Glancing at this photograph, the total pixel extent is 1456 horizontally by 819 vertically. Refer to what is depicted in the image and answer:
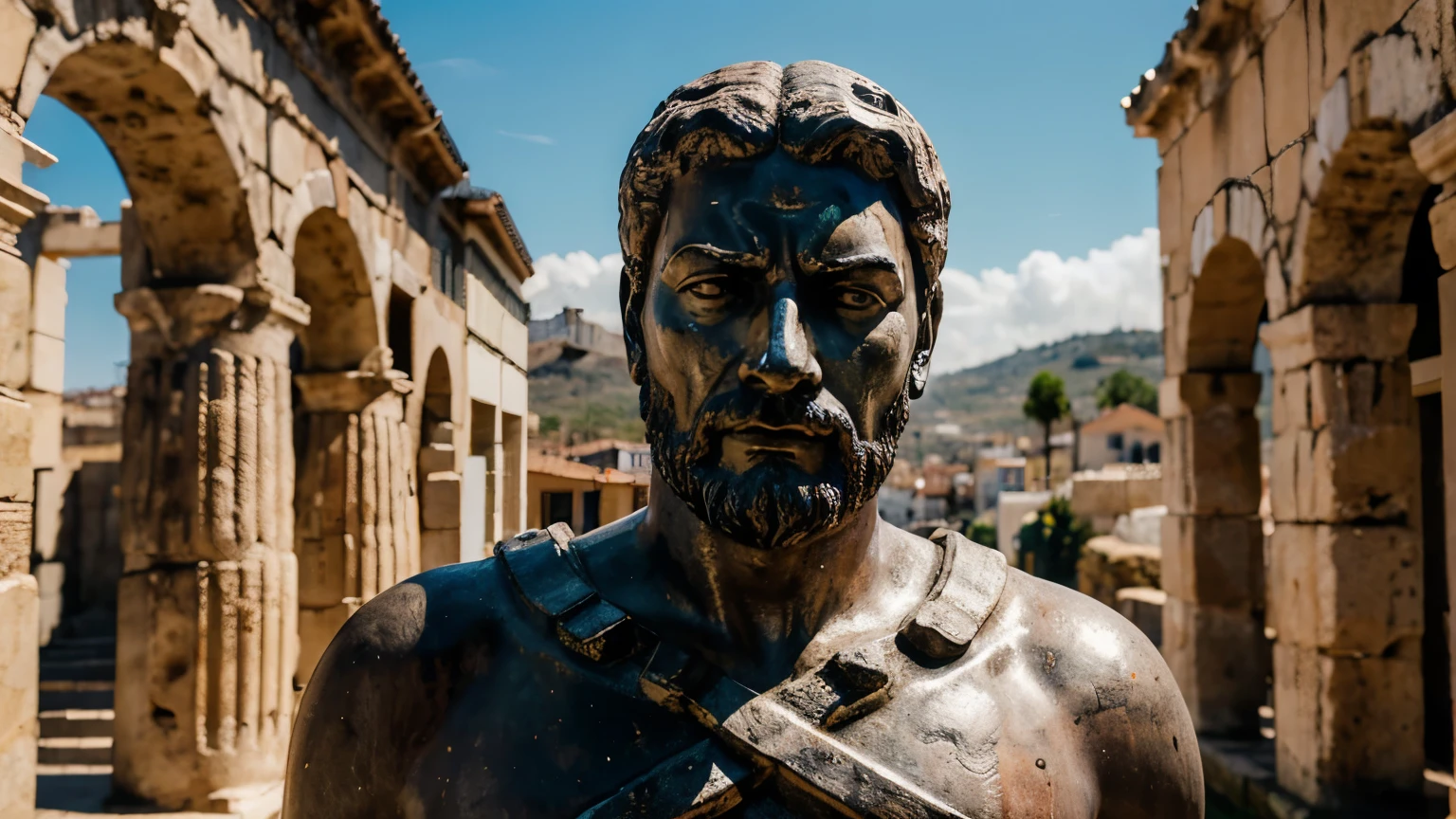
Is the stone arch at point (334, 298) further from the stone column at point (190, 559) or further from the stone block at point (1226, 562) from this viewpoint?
the stone block at point (1226, 562)

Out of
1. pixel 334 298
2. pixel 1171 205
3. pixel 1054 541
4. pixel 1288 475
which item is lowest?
pixel 1054 541

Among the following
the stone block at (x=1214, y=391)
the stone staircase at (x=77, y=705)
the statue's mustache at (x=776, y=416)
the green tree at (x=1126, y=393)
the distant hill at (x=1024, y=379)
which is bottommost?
the stone staircase at (x=77, y=705)

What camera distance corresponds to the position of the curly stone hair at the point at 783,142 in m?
1.60

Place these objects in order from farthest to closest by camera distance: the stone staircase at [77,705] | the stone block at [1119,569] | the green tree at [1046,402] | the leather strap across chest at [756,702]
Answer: the green tree at [1046,402] → the stone block at [1119,569] → the stone staircase at [77,705] → the leather strap across chest at [756,702]

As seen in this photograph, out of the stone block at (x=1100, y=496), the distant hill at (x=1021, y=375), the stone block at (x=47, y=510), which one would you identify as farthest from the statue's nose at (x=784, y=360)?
the distant hill at (x=1021, y=375)

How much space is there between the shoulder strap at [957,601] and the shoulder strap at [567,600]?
0.46 meters

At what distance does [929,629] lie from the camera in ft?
5.28

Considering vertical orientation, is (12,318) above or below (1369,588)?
above

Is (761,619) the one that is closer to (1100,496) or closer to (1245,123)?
(1245,123)

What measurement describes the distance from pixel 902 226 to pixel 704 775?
2.99 feet

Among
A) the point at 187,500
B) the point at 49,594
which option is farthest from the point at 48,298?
the point at 187,500

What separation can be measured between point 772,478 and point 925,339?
0.48m

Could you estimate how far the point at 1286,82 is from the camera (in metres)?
6.30

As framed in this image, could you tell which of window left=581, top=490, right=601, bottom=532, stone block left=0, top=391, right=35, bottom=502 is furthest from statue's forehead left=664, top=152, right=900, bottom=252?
stone block left=0, top=391, right=35, bottom=502
